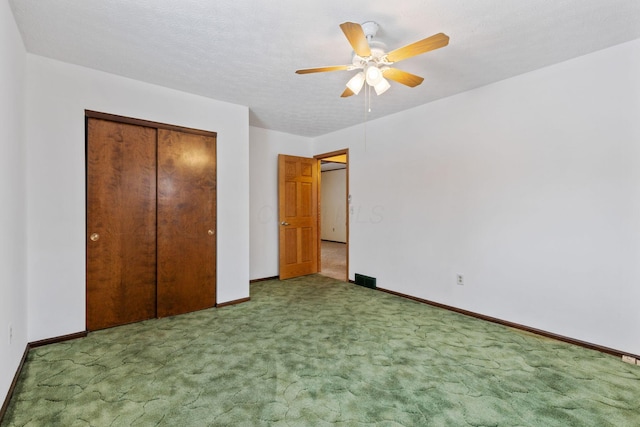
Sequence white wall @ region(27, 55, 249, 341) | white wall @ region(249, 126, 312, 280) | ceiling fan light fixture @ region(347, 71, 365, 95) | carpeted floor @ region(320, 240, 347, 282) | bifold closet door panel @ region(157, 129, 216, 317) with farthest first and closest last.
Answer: carpeted floor @ region(320, 240, 347, 282) → white wall @ region(249, 126, 312, 280) → bifold closet door panel @ region(157, 129, 216, 317) → white wall @ region(27, 55, 249, 341) → ceiling fan light fixture @ region(347, 71, 365, 95)

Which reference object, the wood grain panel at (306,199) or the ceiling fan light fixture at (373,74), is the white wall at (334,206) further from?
the ceiling fan light fixture at (373,74)

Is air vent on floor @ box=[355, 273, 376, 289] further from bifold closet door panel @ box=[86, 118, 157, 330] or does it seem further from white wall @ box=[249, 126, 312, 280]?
bifold closet door panel @ box=[86, 118, 157, 330]

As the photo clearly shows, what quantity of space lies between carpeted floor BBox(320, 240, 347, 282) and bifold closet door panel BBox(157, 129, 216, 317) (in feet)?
7.65

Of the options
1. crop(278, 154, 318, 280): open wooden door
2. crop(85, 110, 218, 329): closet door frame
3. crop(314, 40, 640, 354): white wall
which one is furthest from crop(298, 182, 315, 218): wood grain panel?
crop(85, 110, 218, 329): closet door frame

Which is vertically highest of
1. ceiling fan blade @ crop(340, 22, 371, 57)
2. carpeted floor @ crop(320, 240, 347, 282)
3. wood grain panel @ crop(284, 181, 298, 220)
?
ceiling fan blade @ crop(340, 22, 371, 57)

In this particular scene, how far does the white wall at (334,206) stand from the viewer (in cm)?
976

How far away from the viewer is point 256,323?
3102mm

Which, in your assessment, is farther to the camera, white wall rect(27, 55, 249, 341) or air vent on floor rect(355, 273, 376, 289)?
air vent on floor rect(355, 273, 376, 289)

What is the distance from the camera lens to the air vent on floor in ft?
14.5

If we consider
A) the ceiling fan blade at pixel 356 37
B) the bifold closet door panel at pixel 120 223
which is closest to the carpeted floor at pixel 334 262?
the bifold closet door panel at pixel 120 223

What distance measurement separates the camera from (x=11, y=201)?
6.56ft

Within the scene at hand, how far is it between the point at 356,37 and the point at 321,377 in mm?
2316

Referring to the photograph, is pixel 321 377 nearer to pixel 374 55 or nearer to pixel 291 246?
pixel 374 55

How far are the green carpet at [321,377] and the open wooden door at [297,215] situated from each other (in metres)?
1.90
